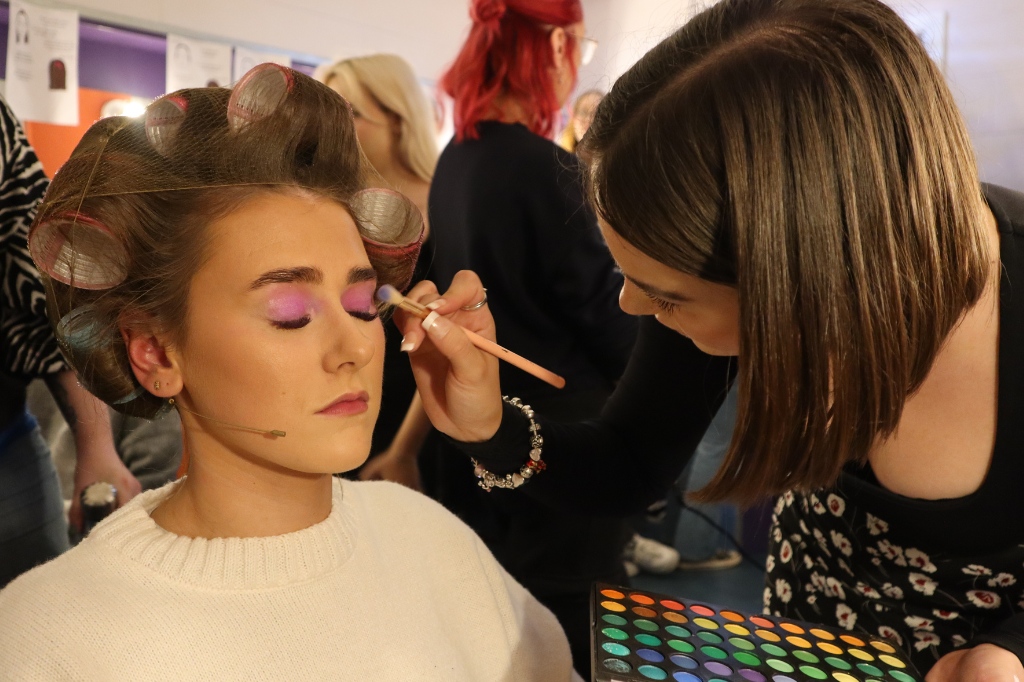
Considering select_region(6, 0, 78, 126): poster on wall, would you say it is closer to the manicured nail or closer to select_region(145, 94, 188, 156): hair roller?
select_region(145, 94, 188, 156): hair roller

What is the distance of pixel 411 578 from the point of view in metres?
0.85

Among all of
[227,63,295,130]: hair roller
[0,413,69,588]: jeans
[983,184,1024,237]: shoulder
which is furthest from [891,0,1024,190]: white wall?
[0,413,69,588]: jeans

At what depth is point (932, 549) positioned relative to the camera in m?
0.87

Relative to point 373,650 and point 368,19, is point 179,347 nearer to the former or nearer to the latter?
point 373,650

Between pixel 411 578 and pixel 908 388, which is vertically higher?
pixel 908 388

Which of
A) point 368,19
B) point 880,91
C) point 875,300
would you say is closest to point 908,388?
point 875,300

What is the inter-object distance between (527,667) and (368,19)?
74.0 inches

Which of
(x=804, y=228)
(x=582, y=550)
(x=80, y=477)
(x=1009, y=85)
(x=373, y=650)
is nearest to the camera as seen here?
(x=804, y=228)

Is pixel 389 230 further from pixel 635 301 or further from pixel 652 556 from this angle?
pixel 652 556

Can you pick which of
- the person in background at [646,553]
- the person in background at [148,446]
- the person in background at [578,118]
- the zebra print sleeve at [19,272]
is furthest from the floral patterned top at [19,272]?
the person in background at [646,553]

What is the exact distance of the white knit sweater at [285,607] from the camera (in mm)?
646

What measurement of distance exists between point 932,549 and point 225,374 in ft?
2.35

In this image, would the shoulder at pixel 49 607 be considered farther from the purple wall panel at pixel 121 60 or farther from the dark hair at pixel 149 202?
the purple wall panel at pixel 121 60

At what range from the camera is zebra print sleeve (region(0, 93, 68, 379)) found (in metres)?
0.98
